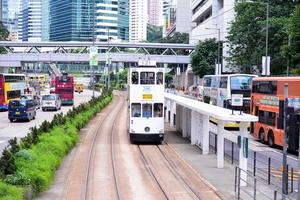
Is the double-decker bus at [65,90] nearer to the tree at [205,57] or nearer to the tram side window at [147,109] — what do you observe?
A: the tree at [205,57]

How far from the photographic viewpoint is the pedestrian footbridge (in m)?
18.0

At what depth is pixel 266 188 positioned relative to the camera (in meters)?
17.7

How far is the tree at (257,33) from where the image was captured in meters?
53.1

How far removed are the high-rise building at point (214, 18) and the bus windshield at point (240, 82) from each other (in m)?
26.3

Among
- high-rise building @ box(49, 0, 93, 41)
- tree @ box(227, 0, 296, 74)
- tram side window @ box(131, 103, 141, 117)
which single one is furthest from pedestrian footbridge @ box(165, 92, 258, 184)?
high-rise building @ box(49, 0, 93, 41)

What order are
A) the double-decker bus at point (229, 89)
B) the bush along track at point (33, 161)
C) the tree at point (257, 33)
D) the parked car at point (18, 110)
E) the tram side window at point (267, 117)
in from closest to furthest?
the bush along track at point (33, 161) < the tram side window at point (267, 117) < the double-decker bus at point (229, 89) < the parked car at point (18, 110) < the tree at point (257, 33)

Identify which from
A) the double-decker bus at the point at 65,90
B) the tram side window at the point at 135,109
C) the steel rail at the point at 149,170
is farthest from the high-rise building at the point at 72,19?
the steel rail at the point at 149,170

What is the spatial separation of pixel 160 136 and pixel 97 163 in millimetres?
6916

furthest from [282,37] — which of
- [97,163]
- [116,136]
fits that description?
[97,163]

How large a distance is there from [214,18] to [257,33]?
37.1m

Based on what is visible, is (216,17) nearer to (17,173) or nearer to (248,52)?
(248,52)

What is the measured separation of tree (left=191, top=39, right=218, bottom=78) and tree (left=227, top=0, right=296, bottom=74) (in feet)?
85.9

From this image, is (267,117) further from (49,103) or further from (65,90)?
(65,90)

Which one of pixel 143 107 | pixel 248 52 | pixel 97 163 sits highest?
pixel 248 52
